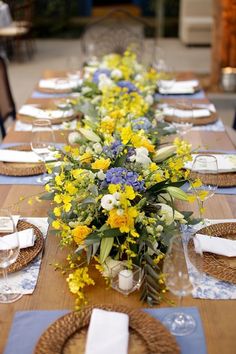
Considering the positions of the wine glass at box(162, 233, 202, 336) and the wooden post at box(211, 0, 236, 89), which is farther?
the wooden post at box(211, 0, 236, 89)

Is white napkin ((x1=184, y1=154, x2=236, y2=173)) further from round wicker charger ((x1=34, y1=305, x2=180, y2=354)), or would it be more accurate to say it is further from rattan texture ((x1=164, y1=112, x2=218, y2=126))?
round wicker charger ((x1=34, y1=305, x2=180, y2=354))

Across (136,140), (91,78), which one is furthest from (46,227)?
(91,78)

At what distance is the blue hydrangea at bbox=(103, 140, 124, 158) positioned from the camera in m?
1.82

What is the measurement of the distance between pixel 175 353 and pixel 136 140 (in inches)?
31.1

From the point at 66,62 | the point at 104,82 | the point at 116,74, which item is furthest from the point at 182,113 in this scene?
the point at 66,62

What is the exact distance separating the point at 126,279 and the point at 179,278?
204mm

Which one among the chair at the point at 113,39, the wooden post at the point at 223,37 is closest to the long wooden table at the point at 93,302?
the chair at the point at 113,39

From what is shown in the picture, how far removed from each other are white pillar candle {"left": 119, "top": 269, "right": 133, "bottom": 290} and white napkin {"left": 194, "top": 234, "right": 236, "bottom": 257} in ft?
0.95

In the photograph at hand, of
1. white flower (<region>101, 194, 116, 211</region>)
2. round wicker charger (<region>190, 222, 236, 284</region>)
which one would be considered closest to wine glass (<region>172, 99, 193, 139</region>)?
round wicker charger (<region>190, 222, 236, 284</region>)

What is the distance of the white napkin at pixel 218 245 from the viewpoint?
166 centimetres

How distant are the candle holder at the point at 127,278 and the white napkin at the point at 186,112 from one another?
1.47m

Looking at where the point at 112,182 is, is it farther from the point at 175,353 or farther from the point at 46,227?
the point at 175,353

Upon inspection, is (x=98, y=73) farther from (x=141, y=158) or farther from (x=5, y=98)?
(x=141, y=158)

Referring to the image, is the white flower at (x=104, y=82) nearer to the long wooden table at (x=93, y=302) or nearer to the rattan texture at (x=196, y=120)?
the rattan texture at (x=196, y=120)
